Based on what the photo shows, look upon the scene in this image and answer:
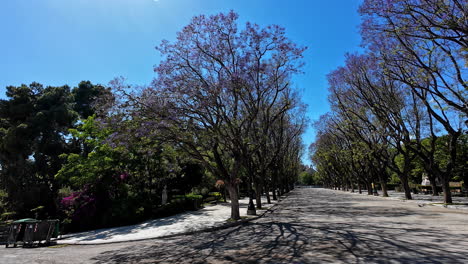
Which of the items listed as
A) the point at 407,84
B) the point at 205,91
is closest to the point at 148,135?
the point at 205,91

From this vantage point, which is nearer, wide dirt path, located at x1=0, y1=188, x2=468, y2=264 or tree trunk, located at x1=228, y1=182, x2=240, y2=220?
wide dirt path, located at x1=0, y1=188, x2=468, y2=264

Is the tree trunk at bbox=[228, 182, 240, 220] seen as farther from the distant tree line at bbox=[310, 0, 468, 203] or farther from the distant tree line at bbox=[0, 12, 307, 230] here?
the distant tree line at bbox=[310, 0, 468, 203]

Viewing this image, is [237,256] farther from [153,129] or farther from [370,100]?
[370,100]

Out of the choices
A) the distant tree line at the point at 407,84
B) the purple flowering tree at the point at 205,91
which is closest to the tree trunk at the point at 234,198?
the purple flowering tree at the point at 205,91

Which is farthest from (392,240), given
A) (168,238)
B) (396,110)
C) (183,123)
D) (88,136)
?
(88,136)

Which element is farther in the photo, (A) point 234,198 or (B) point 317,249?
(A) point 234,198

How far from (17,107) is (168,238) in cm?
2693

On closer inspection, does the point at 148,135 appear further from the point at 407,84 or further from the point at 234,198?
the point at 407,84

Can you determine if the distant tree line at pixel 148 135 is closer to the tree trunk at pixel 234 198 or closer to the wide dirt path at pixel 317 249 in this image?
the tree trunk at pixel 234 198

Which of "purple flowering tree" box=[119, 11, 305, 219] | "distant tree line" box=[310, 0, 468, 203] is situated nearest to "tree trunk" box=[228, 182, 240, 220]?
"purple flowering tree" box=[119, 11, 305, 219]

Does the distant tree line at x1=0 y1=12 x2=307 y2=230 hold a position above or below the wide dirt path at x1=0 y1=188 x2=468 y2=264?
above

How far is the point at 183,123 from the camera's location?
1359cm

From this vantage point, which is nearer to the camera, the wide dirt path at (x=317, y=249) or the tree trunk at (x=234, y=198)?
the wide dirt path at (x=317, y=249)

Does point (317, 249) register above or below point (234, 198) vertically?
below
